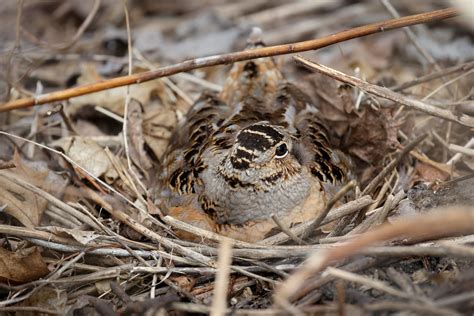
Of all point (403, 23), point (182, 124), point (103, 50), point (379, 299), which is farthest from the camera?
point (103, 50)

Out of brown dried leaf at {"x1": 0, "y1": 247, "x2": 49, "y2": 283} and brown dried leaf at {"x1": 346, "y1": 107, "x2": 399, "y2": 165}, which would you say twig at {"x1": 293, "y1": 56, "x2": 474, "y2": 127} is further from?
brown dried leaf at {"x1": 0, "y1": 247, "x2": 49, "y2": 283}

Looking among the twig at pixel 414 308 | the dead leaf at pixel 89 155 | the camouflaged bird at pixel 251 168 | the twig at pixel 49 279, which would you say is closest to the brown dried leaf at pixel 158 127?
the camouflaged bird at pixel 251 168

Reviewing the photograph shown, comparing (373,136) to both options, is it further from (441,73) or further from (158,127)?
(158,127)

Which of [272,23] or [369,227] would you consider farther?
[272,23]

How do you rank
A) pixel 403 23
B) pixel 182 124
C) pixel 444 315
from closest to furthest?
pixel 444 315 < pixel 403 23 < pixel 182 124

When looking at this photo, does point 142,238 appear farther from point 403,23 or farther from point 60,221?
point 403,23

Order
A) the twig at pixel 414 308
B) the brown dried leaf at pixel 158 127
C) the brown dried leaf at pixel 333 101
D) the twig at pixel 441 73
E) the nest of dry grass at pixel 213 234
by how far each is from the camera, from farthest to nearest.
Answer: the brown dried leaf at pixel 158 127
the brown dried leaf at pixel 333 101
the twig at pixel 441 73
the nest of dry grass at pixel 213 234
the twig at pixel 414 308

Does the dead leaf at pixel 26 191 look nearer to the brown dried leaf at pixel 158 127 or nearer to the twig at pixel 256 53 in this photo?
the twig at pixel 256 53

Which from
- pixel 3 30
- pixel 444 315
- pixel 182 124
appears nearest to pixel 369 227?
pixel 444 315

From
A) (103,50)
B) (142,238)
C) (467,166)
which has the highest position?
(103,50)
